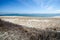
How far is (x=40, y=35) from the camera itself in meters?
1.92


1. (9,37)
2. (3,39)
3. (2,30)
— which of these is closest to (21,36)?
(9,37)

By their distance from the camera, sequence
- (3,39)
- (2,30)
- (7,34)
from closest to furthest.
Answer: (3,39) → (7,34) → (2,30)

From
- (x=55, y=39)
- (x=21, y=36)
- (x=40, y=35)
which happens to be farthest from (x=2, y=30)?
(x=55, y=39)

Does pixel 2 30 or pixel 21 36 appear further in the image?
pixel 2 30

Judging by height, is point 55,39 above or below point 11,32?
below

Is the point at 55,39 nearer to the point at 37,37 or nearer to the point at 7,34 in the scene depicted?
the point at 37,37

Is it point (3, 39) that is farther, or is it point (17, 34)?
point (17, 34)

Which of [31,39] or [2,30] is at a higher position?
[2,30]

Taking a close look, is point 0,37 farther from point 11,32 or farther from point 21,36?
point 21,36

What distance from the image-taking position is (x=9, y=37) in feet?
5.84

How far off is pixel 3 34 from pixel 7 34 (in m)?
0.08

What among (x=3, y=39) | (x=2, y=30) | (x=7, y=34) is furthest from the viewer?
(x=2, y=30)

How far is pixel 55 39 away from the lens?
6.23 ft

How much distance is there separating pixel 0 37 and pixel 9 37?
0.17 m
